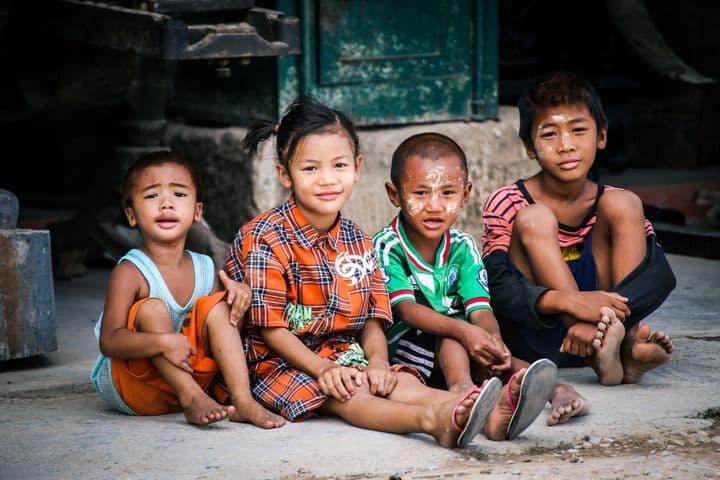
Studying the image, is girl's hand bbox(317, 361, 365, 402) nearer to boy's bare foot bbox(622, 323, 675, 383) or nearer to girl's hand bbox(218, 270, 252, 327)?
girl's hand bbox(218, 270, 252, 327)

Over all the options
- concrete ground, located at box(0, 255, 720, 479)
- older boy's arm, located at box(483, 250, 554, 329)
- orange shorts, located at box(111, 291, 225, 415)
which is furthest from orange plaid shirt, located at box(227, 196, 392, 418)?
older boy's arm, located at box(483, 250, 554, 329)

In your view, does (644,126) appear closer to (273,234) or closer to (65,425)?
(273,234)

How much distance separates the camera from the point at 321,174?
3.05m

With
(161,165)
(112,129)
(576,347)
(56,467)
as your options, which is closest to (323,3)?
(112,129)

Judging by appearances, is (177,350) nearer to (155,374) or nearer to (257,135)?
(155,374)

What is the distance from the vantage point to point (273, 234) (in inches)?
119

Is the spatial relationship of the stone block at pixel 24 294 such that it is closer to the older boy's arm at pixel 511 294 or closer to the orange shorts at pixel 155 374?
the orange shorts at pixel 155 374

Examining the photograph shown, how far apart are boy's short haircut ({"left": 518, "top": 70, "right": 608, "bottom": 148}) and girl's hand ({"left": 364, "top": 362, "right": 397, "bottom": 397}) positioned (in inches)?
38.6

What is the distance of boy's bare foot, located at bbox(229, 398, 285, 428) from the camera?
285 cm

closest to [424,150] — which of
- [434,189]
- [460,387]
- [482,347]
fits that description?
[434,189]

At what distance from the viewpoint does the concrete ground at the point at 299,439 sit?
254 centimetres

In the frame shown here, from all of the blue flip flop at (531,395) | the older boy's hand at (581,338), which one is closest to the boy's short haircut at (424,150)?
the older boy's hand at (581,338)

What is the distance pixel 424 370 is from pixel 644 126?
414 centimetres

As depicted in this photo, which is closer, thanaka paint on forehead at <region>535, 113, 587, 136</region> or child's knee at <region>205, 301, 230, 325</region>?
child's knee at <region>205, 301, 230, 325</region>
